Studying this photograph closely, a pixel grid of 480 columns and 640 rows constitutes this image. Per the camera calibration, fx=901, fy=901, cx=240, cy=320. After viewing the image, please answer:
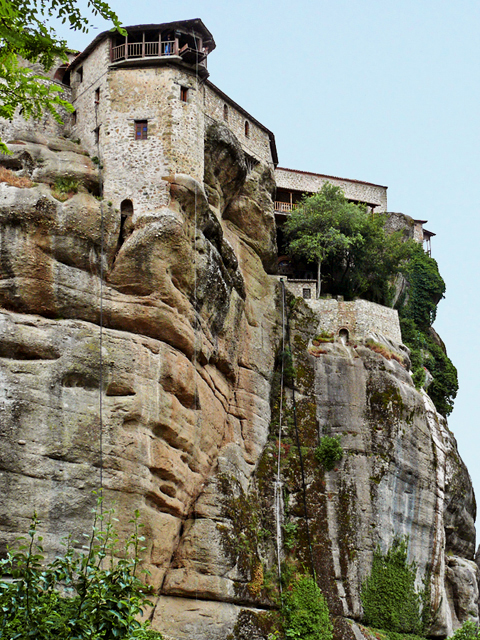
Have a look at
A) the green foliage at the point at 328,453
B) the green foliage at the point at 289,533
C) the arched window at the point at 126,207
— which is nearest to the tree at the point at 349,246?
the green foliage at the point at 328,453

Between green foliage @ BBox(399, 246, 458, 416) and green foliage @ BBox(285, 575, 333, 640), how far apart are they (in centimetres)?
1575

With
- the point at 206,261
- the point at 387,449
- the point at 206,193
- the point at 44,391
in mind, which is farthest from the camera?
the point at 387,449

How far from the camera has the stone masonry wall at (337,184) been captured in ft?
180

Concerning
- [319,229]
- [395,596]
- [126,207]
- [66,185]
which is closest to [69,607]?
[66,185]

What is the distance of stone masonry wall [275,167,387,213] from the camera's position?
5475cm

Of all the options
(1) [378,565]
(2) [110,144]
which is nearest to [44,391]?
(2) [110,144]

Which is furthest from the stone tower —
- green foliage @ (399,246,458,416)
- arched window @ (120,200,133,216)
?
green foliage @ (399,246,458,416)

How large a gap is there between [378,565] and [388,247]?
60.0ft

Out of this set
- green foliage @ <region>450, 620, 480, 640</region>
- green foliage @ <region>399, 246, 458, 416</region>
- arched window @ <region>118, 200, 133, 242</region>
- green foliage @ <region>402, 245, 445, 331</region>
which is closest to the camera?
arched window @ <region>118, 200, 133, 242</region>

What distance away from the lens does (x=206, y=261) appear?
34.4 metres

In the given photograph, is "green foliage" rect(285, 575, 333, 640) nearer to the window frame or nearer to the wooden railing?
the window frame

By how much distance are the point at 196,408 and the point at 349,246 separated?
17.6 m

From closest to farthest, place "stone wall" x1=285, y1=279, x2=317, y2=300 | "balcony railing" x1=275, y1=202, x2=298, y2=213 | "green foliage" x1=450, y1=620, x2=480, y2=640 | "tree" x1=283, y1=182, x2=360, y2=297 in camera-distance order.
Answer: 1. "green foliage" x1=450, y1=620, x2=480, y2=640
2. "stone wall" x1=285, y1=279, x2=317, y2=300
3. "tree" x1=283, y1=182, x2=360, y2=297
4. "balcony railing" x1=275, y1=202, x2=298, y2=213

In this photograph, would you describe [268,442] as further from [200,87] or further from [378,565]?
A: [200,87]
